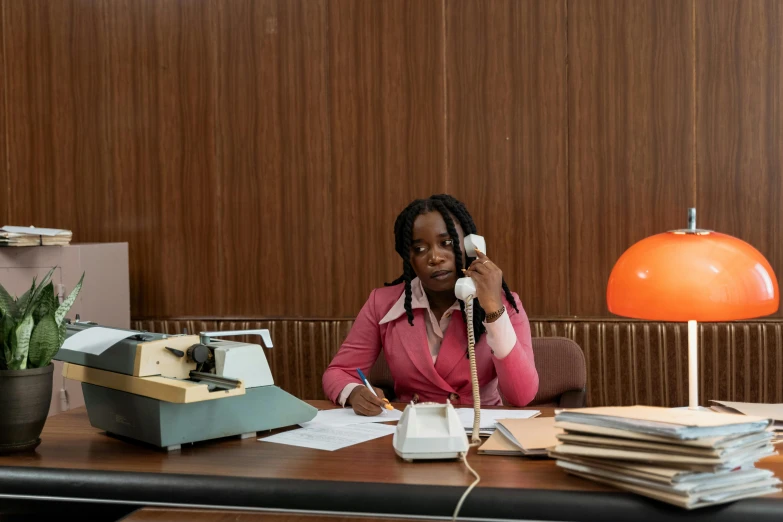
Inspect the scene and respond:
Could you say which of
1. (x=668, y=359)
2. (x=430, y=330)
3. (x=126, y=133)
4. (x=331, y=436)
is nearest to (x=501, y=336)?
(x=430, y=330)

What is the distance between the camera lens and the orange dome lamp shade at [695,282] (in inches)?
80.0

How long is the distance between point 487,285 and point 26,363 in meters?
1.22

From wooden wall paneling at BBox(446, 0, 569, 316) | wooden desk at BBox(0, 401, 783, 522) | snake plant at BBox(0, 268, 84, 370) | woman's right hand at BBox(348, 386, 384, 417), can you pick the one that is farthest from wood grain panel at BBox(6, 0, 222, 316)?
wooden desk at BBox(0, 401, 783, 522)

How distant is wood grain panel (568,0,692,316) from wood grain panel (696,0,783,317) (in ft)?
0.26

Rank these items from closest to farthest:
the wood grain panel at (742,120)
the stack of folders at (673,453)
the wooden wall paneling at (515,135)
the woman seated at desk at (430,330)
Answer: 1. the stack of folders at (673,453)
2. the woman seated at desk at (430,330)
3. the wood grain panel at (742,120)
4. the wooden wall paneling at (515,135)

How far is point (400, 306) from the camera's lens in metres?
2.81

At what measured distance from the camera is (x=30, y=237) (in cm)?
395

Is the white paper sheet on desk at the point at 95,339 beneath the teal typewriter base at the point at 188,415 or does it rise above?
above

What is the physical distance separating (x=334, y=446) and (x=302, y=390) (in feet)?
8.12

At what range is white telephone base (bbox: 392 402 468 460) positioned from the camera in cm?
175

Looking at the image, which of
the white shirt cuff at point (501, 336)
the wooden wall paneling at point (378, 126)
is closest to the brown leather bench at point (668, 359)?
the wooden wall paneling at point (378, 126)

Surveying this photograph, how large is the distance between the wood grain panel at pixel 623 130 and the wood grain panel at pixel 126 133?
193 centimetres

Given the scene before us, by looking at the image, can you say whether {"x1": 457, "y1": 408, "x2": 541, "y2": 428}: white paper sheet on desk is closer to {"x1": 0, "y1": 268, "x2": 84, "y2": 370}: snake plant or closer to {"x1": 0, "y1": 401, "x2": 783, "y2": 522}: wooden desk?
{"x1": 0, "y1": 401, "x2": 783, "y2": 522}: wooden desk

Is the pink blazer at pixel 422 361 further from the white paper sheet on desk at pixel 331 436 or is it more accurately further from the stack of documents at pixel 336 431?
the white paper sheet on desk at pixel 331 436
